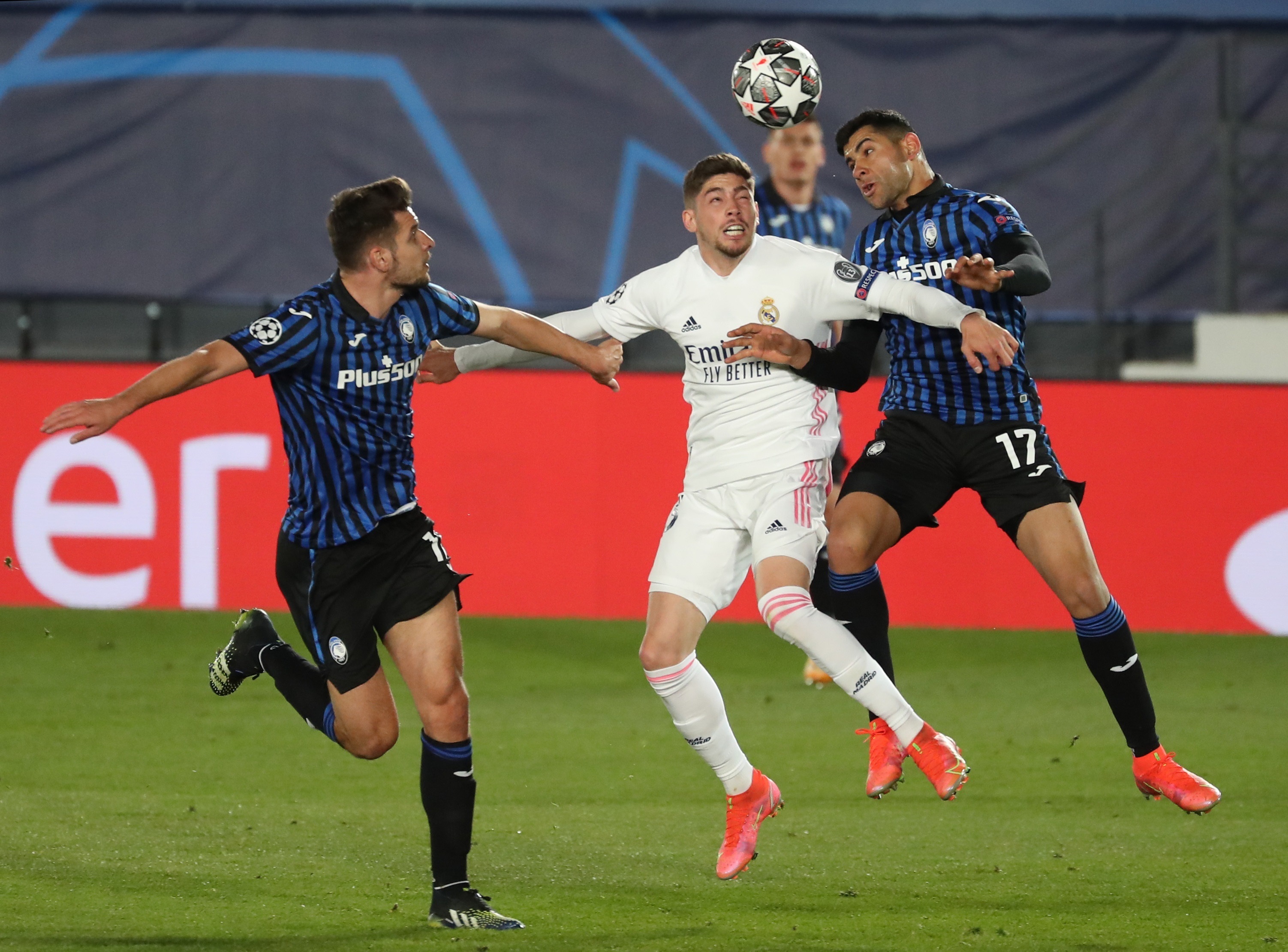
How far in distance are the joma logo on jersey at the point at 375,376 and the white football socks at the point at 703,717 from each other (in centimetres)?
117

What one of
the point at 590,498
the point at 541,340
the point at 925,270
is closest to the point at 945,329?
the point at 925,270

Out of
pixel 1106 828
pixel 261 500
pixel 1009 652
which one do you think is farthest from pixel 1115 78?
pixel 1106 828

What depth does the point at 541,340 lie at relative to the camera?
5488 mm

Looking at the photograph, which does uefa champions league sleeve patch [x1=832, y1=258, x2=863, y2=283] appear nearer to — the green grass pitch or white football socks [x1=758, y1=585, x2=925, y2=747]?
white football socks [x1=758, y1=585, x2=925, y2=747]

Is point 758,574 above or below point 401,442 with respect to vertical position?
below

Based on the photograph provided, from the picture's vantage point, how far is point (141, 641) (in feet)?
33.2

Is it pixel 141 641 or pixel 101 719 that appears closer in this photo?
pixel 101 719

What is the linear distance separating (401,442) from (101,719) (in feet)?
11.9

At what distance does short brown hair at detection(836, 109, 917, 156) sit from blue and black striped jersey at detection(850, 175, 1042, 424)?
8.5 inches

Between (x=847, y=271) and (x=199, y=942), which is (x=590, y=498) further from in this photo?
(x=199, y=942)

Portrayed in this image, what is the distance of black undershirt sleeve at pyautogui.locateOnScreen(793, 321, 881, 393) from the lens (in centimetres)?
570

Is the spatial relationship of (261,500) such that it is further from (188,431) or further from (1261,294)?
(1261,294)

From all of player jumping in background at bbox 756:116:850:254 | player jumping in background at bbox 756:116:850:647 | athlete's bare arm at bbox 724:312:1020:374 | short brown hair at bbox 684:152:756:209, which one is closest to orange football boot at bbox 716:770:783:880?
athlete's bare arm at bbox 724:312:1020:374

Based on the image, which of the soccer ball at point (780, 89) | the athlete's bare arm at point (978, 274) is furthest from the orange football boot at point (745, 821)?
the soccer ball at point (780, 89)
